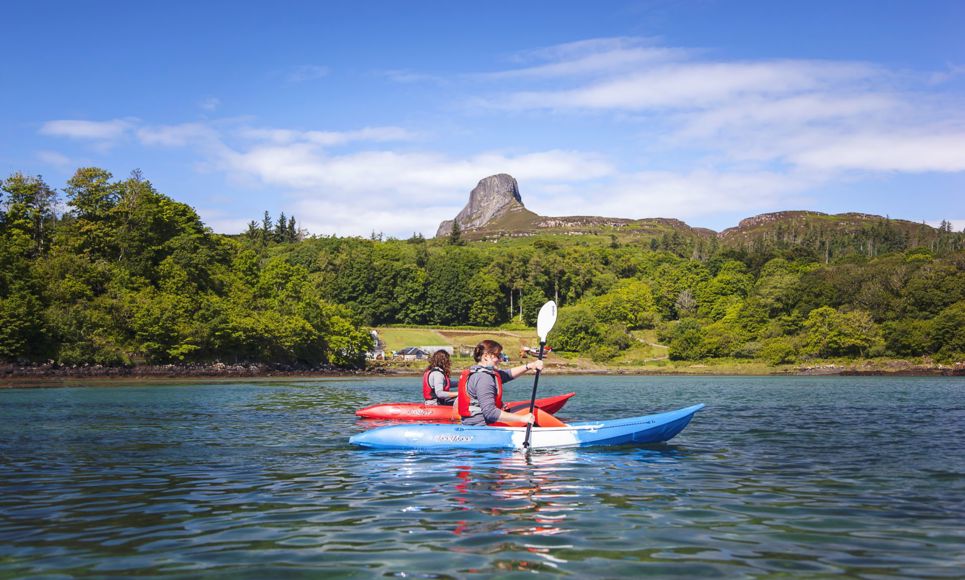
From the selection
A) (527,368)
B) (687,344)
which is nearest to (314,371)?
(687,344)

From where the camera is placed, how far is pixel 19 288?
62469 mm

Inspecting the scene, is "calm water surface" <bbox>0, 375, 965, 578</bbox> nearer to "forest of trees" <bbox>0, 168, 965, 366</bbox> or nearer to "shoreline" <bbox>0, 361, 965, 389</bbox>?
"shoreline" <bbox>0, 361, 965, 389</bbox>

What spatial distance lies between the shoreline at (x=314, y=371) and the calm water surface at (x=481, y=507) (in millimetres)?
40529

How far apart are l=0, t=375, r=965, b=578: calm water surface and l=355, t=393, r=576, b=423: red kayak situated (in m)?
4.33

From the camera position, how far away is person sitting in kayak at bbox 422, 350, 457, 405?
66.3 feet

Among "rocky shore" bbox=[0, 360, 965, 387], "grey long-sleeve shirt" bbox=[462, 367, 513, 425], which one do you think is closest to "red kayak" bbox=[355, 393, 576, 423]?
"grey long-sleeve shirt" bbox=[462, 367, 513, 425]

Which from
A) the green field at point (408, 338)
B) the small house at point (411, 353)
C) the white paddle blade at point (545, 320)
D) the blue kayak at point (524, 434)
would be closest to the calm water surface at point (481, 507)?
the blue kayak at point (524, 434)

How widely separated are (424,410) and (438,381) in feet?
5.40

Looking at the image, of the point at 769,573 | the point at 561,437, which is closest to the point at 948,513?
the point at 769,573

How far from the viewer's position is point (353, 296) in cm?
14538

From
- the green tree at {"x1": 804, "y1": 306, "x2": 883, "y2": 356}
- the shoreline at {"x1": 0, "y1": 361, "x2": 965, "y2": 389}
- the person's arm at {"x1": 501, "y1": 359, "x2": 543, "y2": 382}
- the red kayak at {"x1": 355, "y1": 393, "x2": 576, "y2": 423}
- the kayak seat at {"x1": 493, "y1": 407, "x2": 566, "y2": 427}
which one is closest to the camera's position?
the person's arm at {"x1": 501, "y1": 359, "x2": 543, "y2": 382}

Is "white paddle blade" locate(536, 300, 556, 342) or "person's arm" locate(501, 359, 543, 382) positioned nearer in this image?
"person's arm" locate(501, 359, 543, 382)

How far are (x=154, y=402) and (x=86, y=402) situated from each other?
2.74 meters

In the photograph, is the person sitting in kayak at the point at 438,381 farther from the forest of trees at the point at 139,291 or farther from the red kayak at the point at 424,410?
the forest of trees at the point at 139,291
